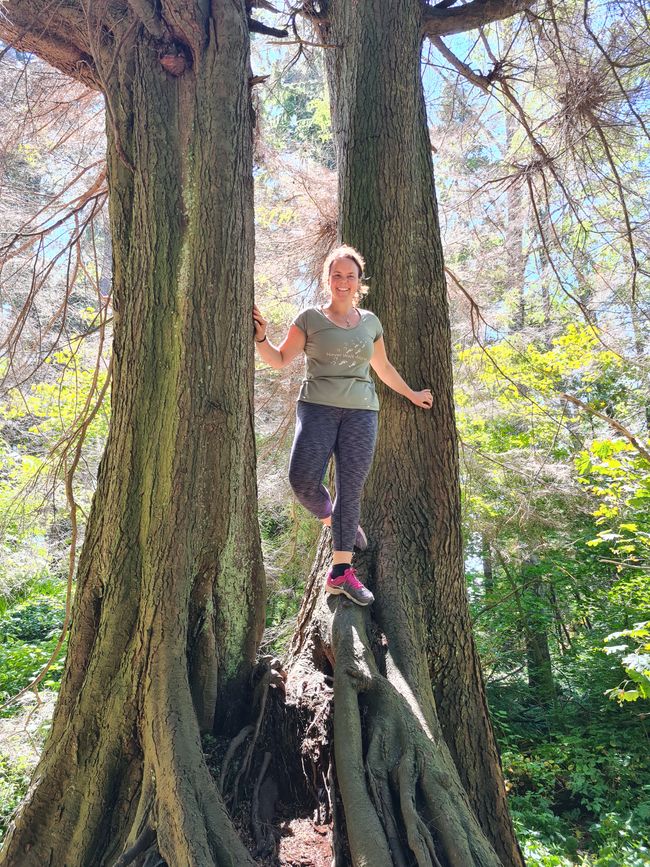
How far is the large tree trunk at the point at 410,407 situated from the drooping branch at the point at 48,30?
1.45m

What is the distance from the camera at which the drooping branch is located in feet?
8.85

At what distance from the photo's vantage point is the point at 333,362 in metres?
2.85

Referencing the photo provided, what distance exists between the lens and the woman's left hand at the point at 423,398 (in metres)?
3.16

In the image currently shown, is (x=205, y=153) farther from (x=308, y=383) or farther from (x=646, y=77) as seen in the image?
(x=646, y=77)

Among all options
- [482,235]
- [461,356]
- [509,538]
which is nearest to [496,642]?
[509,538]

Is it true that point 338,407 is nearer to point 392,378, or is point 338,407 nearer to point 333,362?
point 333,362

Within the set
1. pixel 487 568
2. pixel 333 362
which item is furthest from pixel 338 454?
pixel 487 568

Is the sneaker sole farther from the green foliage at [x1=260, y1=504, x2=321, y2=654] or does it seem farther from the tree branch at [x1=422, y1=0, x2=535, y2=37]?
the tree branch at [x1=422, y1=0, x2=535, y2=37]

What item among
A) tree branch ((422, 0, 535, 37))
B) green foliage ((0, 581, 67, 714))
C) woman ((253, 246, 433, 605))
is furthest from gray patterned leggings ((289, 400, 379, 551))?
green foliage ((0, 581, 67, 714))

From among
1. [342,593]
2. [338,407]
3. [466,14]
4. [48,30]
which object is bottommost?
[342,593]

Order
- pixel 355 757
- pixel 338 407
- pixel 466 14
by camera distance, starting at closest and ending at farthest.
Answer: pixel 355 757
pixel 338 407
pixel 466 14

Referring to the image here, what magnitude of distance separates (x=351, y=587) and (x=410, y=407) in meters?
0.97

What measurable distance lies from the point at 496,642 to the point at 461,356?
5.03 m

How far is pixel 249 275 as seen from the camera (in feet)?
8.55
